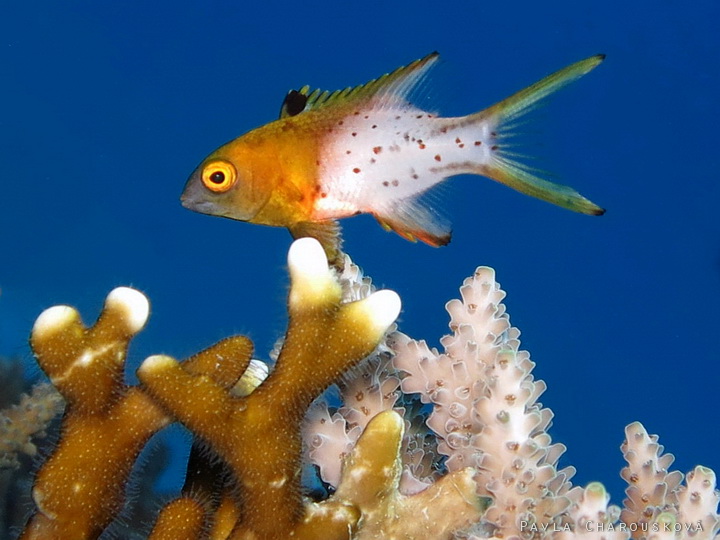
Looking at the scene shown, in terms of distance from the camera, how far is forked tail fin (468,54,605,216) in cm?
210

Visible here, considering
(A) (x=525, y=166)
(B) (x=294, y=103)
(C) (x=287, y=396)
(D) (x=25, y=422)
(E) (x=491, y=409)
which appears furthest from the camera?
(D) (x=25, y=422)

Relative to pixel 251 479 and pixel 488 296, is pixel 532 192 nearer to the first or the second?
pixel 488 296

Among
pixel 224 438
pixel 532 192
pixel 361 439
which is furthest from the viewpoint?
pixel 532 192

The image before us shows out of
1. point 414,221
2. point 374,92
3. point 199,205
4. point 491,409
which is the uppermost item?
point 374,92

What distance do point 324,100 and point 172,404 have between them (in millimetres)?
1302

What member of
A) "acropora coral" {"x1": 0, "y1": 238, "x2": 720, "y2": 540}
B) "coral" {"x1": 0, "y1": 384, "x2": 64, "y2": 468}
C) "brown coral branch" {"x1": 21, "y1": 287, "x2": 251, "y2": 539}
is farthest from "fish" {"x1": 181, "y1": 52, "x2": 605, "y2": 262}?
"coral" {"x1": 0, "y1": 384, "x2": 64, "y2": 468}

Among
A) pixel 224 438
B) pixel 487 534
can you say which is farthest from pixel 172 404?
pixel 487 534

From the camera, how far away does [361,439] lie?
1638mm

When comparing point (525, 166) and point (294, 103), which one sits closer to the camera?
point (525, 166)

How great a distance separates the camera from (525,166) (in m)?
2.30

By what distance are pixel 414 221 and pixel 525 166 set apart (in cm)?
43

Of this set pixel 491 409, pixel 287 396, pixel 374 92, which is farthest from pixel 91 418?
pixel 374 92

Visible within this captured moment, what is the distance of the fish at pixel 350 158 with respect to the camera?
2.36m

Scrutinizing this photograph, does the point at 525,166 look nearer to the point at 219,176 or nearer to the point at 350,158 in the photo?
the point at 350,158
